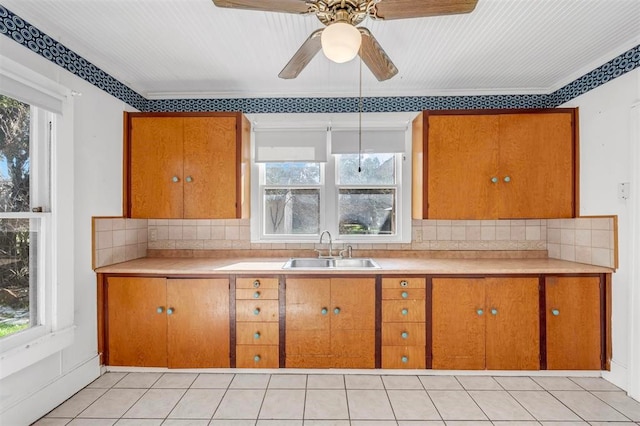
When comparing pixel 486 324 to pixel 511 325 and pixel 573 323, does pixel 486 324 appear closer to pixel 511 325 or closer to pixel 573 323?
pixel 511 325

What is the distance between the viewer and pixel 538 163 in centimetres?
275

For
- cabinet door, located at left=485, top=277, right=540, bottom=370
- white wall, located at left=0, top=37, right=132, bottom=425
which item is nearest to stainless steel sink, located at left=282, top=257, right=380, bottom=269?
cabinet door, located at left=485, top=277, right=540, bottom=370

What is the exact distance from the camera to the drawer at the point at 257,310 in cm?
256

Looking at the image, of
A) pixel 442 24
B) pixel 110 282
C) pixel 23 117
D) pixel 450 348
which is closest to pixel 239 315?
pixel 110 282

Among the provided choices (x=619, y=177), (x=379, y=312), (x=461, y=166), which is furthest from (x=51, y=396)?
(x=619, y=177)

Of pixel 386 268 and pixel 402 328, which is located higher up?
pixel 386 268

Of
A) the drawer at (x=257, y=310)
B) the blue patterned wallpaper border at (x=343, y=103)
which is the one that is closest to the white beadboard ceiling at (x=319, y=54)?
the blue patterned wallpaper border at (x=343, y=103)

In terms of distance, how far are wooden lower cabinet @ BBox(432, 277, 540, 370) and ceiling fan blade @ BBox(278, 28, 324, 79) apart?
6.16 ft

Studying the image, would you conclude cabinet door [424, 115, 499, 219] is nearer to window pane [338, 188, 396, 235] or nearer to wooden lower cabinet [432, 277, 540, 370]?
window pane [338, 188, 396, 235]

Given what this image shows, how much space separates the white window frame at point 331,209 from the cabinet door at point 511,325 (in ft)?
3.18

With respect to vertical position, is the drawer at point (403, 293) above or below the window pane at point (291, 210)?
below

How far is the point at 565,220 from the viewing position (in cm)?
293

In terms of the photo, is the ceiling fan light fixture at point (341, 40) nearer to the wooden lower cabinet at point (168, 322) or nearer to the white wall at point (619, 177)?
the wooden lower cabinet at point (168, 322)

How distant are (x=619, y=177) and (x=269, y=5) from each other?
2725 millimetres
